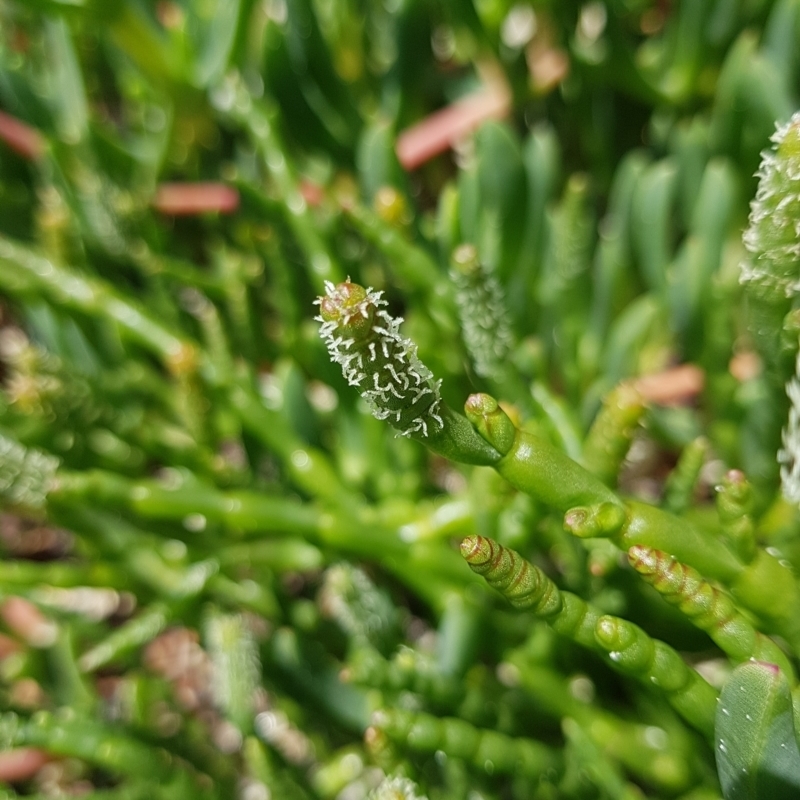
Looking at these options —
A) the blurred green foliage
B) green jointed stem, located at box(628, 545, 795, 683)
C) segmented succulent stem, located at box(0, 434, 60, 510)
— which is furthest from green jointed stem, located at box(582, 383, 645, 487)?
segmented succulent stem, located at box(0, 434, 60, 510)

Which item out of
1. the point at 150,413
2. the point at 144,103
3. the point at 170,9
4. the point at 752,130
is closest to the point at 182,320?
the point at 150,413

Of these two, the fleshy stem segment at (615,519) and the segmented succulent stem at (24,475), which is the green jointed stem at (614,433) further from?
the segmented succulent stem at (24,475)

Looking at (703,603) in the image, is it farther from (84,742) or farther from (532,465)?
(84,742)

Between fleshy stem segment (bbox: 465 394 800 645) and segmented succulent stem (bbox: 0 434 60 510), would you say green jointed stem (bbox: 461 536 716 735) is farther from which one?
segmented succulent stem (bbox: 0 434 60 510)

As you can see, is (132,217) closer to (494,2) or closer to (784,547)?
(494,2)

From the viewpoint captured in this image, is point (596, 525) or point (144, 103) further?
point (144, 103)

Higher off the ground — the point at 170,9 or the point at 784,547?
the point at 170,9

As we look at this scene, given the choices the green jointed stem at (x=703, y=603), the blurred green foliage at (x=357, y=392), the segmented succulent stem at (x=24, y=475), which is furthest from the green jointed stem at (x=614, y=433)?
the segmented succulent stem at (x=24, y=475)
